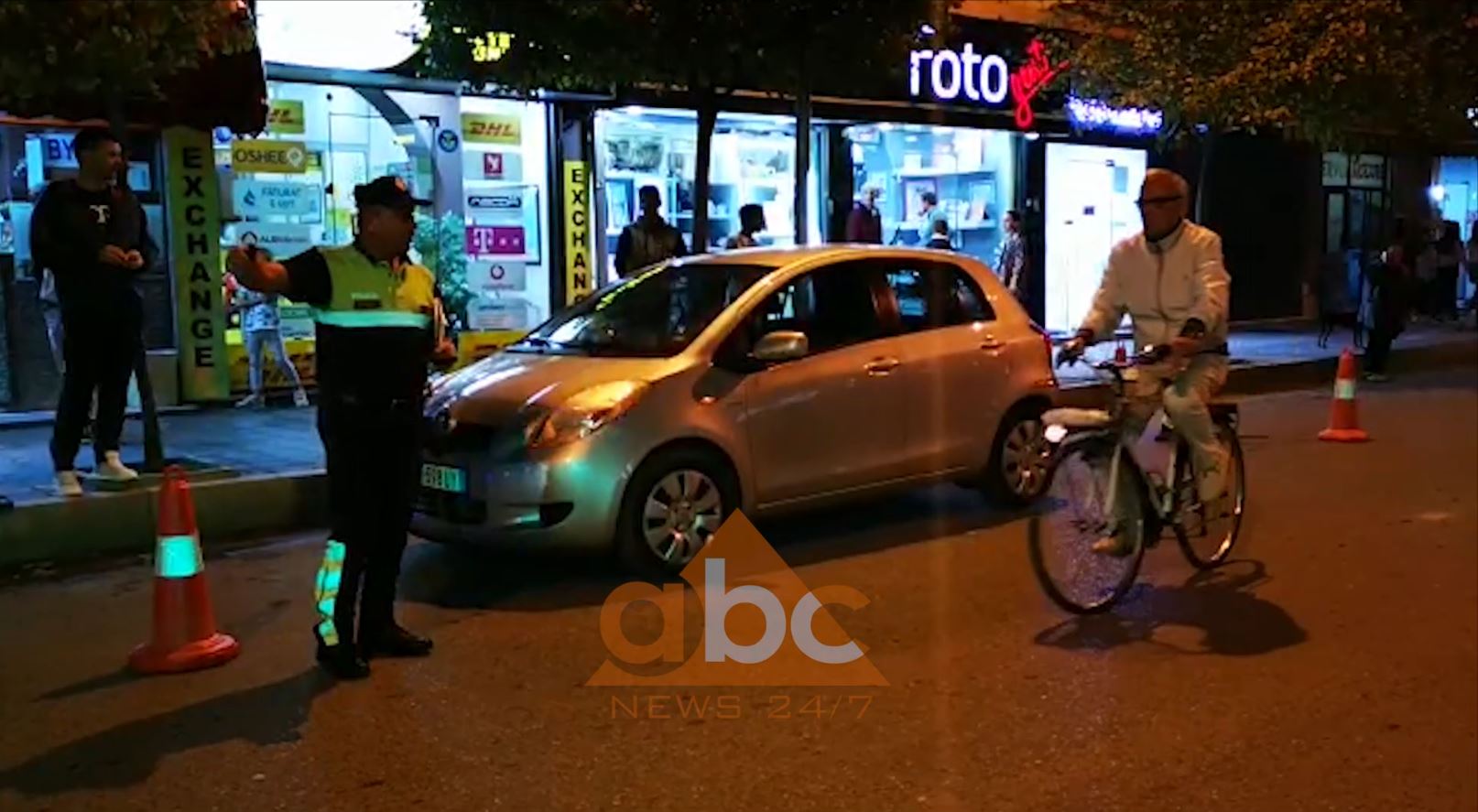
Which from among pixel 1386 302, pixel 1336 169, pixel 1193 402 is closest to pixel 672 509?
pixel 1193 402

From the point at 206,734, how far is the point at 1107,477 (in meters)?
3.83

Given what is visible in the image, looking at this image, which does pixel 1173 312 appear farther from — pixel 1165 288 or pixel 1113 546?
pixel 1113 546

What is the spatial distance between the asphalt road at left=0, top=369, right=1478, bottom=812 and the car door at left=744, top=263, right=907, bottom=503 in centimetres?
46

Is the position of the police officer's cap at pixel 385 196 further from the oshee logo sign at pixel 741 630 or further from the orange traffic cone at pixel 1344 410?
the orange traffic cone at pixel 1344 410

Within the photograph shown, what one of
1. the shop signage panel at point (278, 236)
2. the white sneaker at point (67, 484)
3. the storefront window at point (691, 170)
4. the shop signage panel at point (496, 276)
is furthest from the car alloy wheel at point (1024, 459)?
the shop signage panel at point (496, 276)

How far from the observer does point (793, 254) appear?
8.12m

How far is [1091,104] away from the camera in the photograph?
1805 cm

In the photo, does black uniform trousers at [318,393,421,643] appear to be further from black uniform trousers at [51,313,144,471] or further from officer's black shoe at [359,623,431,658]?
black uniform trousers at [51,313,144,471]

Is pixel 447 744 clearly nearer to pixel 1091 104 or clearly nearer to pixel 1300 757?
pixel 1300 757

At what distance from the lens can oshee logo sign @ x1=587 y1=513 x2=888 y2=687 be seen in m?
5.79

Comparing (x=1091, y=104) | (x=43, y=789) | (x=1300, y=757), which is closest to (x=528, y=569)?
(x=43, y=789)

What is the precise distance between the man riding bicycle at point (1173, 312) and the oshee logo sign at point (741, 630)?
134 cm

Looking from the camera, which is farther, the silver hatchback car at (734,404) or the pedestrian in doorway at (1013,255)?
the pedestrian in doorway at (1013,255)

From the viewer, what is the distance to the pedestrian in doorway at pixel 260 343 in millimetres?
12508
